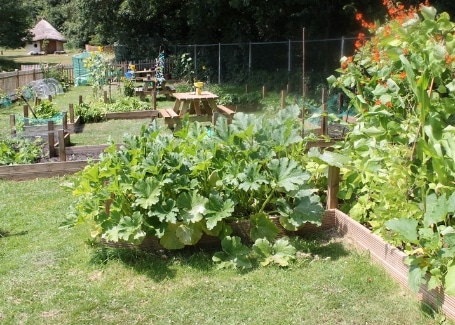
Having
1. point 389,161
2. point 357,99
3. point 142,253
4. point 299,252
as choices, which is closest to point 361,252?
point 299,252

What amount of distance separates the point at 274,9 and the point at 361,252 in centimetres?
1976

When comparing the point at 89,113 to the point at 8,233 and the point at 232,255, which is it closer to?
the point at 8,233

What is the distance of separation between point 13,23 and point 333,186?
3855cm

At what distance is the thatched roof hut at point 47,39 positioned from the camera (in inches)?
2320

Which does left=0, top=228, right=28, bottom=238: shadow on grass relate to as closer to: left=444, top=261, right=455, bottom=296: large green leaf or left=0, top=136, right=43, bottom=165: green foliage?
left=0, top=136, right=43, bottom=165: green foliage

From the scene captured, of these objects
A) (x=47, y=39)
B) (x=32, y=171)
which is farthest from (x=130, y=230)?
(x=47, y=39)

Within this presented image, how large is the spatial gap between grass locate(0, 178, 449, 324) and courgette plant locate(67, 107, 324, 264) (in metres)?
0.25

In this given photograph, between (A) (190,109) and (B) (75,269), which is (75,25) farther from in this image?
(B) (75,269)

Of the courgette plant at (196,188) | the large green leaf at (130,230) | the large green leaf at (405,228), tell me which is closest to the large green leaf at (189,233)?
the courgette plant at (196,188)

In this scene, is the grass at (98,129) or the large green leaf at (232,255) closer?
the large green leaf at (232,255)

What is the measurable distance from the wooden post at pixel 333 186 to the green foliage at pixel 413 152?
0.08 meters

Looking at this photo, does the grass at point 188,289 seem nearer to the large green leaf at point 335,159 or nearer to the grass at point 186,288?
the grass at point 186,288

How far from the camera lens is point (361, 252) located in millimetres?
3971

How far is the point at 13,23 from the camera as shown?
124 feet
